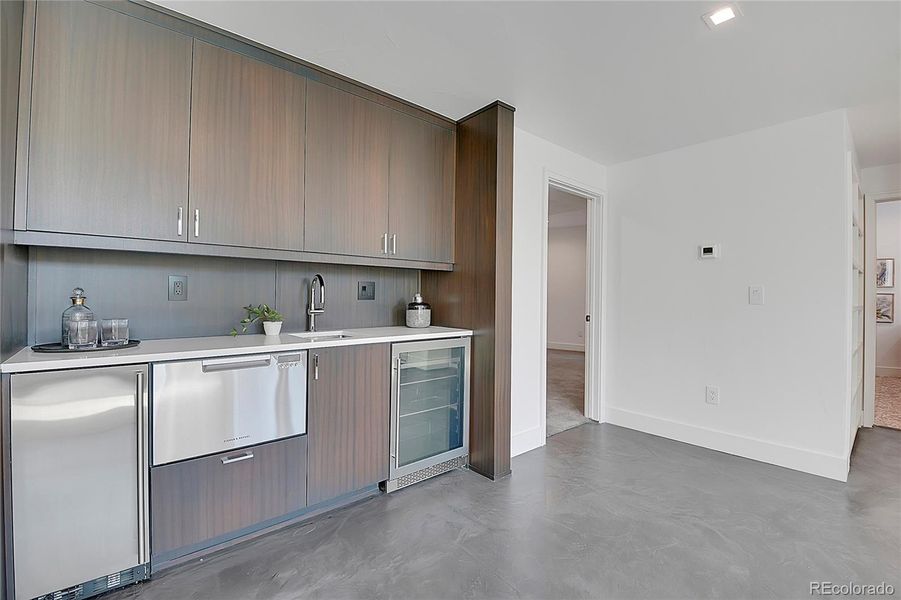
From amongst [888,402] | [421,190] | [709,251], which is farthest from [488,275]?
[888,402]

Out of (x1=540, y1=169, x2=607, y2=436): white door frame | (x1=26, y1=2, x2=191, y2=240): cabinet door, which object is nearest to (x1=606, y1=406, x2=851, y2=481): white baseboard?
(x1=540, y1=169, x2=607, y2=436): white door frame

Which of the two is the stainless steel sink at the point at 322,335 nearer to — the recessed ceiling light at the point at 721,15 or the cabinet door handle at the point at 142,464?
the cabinet door handle at the point at 142,464

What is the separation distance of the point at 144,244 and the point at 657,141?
3.58 meters

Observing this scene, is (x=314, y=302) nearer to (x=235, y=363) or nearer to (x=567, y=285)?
(x=235, y=363)

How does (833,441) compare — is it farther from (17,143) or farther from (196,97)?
(17,143)

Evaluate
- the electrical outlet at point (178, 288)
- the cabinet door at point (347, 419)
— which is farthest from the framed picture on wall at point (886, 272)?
the electrical outlet at point (178, 288)

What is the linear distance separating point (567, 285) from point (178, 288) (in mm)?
7568

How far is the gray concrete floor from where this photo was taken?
5.61 feet

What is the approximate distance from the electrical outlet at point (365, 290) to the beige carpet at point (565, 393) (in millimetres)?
1986

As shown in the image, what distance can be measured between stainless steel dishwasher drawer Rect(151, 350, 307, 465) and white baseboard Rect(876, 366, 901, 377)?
8.48 meters

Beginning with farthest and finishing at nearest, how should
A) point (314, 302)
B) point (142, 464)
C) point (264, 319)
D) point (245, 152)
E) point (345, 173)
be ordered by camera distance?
point (314, 302)
point (345, 173)
point (264, 319)
point (245, 152)
point (142, 464)

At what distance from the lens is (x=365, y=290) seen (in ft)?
9.58

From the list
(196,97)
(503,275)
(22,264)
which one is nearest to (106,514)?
(22,264)

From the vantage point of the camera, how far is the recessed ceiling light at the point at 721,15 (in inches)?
71.6
